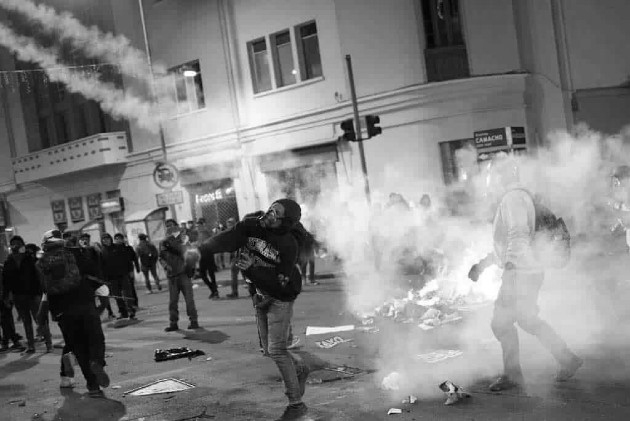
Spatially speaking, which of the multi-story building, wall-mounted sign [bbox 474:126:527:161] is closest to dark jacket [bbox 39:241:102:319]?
wall-mounted sign [bbox 474:126:527:161]

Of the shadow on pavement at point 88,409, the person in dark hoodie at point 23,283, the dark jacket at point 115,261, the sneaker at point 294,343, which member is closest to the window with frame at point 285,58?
the dark jacket at point 115,261

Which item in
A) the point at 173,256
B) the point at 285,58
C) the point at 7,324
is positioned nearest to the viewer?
the point at 173,256

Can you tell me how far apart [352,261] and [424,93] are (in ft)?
18.4

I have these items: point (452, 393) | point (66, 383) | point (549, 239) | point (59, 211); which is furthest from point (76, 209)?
point (549, 239)

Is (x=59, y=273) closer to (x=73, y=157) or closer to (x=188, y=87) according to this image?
(x=188, y=87)

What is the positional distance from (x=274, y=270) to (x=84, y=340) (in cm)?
293

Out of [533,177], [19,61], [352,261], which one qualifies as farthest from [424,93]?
[19,61]

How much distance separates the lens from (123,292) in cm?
1440

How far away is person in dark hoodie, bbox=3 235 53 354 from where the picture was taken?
11.5 meters

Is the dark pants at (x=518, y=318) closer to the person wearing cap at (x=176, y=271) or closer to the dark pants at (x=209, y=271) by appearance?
the person wearing cap at (x=176, y=271)

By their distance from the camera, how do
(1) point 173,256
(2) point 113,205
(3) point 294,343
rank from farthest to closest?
(2) point 113,205
(1) point 173,256
(3) point 294,343

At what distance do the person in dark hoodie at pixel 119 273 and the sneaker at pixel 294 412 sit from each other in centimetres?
878

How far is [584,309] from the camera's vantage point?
8031mm

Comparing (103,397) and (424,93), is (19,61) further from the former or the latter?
(103,397)
